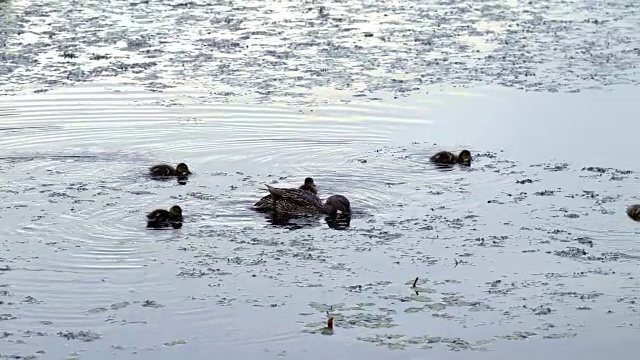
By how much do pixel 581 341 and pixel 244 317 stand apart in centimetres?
235

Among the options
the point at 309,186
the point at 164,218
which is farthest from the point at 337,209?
the point at 164,218

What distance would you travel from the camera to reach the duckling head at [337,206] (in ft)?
40.2

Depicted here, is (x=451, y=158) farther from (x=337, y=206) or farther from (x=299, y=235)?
(x=299, y=235)

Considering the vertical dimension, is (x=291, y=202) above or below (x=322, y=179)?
above

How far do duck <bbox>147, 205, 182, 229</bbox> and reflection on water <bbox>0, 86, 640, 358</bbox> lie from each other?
110 mm

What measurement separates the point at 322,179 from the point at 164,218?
87.6 inches

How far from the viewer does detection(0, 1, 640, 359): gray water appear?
9.49 m

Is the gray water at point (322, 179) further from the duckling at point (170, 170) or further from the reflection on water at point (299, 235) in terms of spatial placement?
the duckling at point (170, 170)

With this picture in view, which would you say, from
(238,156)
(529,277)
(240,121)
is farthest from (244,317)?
(240,121)

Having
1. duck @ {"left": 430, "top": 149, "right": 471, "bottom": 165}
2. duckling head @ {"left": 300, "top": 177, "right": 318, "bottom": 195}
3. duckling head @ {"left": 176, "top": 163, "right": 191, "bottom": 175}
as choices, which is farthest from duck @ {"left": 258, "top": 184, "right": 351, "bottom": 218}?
duck @ {"left": 430, "top": 149, "right": 471, "bottom": 165}

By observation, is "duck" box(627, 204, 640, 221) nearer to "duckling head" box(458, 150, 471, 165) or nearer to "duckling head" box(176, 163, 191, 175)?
"duckling head" box(458, 150, 471, 165)

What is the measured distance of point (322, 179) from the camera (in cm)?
1365

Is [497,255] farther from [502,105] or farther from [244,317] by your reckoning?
[502,105]

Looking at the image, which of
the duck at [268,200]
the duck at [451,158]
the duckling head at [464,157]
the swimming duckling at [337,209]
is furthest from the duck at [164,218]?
the duckling head at [464,157]
